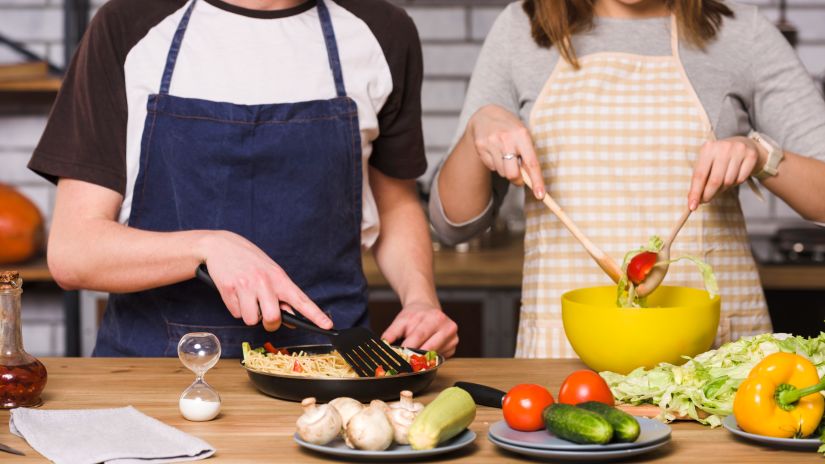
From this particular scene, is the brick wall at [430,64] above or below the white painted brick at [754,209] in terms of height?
above

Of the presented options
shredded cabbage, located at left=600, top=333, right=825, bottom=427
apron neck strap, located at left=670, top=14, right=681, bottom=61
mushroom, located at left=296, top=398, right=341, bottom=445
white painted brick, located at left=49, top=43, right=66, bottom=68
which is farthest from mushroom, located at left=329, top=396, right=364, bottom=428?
white painted brick, located at left=49, top=43, right=66, bottom=68

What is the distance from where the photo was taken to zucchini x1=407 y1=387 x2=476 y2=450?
1300 millimetres

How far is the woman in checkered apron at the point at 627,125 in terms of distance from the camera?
2199 millimetres

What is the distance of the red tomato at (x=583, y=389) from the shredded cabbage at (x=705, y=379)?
4.3 inches

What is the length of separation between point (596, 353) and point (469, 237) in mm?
620

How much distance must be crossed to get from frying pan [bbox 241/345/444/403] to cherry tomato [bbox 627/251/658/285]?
0.39 m

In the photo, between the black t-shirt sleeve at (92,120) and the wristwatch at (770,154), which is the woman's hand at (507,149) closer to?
the wristwatch at (770,154)

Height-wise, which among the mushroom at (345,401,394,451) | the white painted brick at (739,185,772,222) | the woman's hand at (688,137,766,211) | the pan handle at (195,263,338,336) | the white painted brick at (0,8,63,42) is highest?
the white painted brick at (0,8,63,42)

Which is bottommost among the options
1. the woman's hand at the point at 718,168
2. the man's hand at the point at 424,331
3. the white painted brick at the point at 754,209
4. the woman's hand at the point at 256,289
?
the man's hand at the point at 424,331

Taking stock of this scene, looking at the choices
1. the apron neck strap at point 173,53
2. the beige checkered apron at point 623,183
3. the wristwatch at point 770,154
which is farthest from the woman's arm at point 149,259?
the wristwatch at point 770,154

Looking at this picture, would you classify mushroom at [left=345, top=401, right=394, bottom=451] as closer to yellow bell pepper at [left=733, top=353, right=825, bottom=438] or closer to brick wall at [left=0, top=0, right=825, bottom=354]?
yellow bell pepper at [left=733, top=353, right=825, bottom=438]

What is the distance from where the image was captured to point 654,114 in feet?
7.29

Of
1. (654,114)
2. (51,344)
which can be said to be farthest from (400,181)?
(51,344)

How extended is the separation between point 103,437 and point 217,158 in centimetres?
73
